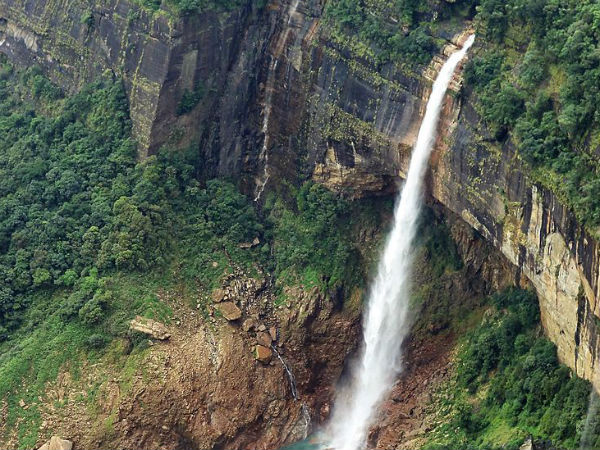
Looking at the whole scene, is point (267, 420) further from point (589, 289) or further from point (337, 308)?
point (589, 289)

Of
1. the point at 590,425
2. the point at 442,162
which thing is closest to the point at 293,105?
the point at 442,162

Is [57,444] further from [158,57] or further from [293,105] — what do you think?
[293,105]

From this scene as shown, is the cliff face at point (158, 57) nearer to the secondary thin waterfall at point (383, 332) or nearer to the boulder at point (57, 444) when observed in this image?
the secondary thin waterfall at point (383, 332)

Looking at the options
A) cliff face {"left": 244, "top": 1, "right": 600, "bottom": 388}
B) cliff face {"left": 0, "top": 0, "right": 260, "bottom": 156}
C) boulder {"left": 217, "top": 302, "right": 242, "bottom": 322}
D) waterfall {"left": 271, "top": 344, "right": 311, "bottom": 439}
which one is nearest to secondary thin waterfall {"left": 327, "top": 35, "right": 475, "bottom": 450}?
waterfall {"left": 271, "top": 344, "right": 311, "bottom": 439}

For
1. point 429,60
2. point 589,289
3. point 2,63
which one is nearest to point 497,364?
point 589,289

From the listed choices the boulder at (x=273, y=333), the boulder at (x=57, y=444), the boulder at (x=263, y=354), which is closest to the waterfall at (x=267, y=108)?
the boulder at (x=273, y=333)

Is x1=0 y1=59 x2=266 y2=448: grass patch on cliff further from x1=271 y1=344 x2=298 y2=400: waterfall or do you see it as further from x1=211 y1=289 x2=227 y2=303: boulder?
x1=271 y1=344 x2=298 y2=400: waterfall
